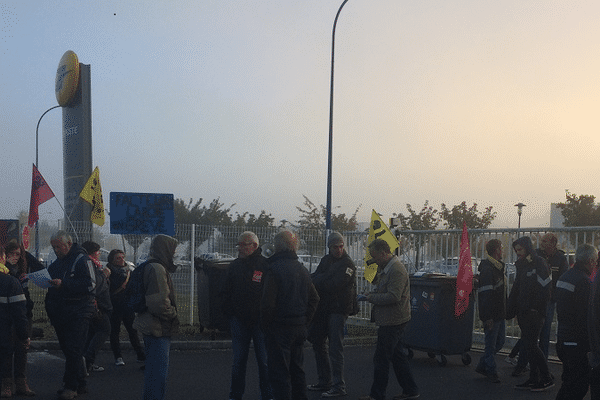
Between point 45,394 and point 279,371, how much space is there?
324cm

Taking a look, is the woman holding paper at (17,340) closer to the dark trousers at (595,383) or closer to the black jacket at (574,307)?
the black jacket at (574,307)

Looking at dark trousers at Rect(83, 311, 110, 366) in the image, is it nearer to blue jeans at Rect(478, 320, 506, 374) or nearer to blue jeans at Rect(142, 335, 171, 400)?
blue jeans at Rect(142, 335, 171, 400)

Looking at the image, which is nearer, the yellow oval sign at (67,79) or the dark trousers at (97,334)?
the dark trousers at (97,334)

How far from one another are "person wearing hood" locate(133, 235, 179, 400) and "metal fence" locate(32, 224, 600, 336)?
22.6 feet

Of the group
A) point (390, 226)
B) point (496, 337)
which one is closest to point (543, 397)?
point (496, 337)

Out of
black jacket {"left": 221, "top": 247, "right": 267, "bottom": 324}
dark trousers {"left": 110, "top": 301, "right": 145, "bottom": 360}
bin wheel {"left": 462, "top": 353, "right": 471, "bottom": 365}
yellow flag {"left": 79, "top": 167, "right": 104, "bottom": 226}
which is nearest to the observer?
black jacket {"left": 221, "top": 247, "right": 267, "bottom": 324}

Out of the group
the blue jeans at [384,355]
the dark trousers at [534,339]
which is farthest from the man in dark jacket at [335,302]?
the dark trousers at [534,339]

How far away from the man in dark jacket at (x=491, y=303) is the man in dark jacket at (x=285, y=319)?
3467mm

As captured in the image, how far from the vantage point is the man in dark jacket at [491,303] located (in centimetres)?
948

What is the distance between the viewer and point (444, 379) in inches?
385

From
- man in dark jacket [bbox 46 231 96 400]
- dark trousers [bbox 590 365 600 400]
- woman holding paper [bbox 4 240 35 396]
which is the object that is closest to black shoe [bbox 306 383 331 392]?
man in dark jacket [bbox 46 231 96 400]

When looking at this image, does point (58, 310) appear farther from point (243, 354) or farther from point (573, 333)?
point (573, 333)

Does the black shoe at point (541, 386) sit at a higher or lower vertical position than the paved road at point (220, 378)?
higher

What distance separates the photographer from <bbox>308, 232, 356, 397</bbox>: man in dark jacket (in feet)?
27.4
